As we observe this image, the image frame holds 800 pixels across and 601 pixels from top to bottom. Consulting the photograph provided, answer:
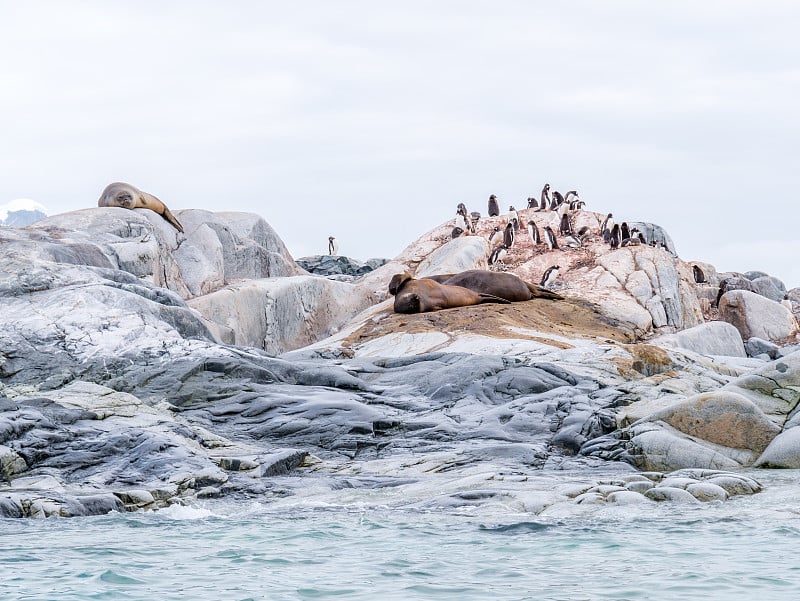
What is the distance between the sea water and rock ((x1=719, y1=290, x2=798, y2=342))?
70.5 feet

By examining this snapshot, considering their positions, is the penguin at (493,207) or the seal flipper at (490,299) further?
the penguin at (493,207)

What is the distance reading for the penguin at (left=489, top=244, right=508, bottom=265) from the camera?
86.8ft

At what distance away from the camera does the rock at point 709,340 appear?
69.1 ft

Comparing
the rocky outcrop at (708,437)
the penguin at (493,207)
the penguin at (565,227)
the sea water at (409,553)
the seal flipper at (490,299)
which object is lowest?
the sea water at (409,553)

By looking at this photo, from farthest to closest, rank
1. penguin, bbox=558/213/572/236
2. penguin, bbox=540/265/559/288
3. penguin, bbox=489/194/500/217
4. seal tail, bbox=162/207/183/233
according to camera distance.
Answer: penguin, bbox=489/194/500/217
penguin, bbox=558/213/572/236
seal tail, bbox=162/207/183/233
penguin, bbox=540/265/559/288

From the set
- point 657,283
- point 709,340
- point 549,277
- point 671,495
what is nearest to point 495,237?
point 549,277

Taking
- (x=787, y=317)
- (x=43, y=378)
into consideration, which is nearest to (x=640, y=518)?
(x=43, y=378)

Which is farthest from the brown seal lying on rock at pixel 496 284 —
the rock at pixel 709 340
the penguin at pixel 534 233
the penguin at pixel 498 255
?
the penguin at pixel 534 233

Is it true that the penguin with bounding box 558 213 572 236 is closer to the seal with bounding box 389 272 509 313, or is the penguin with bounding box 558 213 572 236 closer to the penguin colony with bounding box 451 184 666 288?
the penguin colony with bounding box 451 184 666 288

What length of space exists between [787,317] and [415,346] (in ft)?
56.1

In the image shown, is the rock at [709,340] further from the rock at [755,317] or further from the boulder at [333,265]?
the boulder at [333,265]

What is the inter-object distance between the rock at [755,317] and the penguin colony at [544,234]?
300 centimetres

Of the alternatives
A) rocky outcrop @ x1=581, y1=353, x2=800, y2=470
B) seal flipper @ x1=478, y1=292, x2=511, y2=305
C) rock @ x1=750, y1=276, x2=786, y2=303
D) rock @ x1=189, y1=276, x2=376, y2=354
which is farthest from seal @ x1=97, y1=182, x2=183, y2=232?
rock @ x1=750, y1=276, x2=786, y2=303

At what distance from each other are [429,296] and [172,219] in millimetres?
8884
